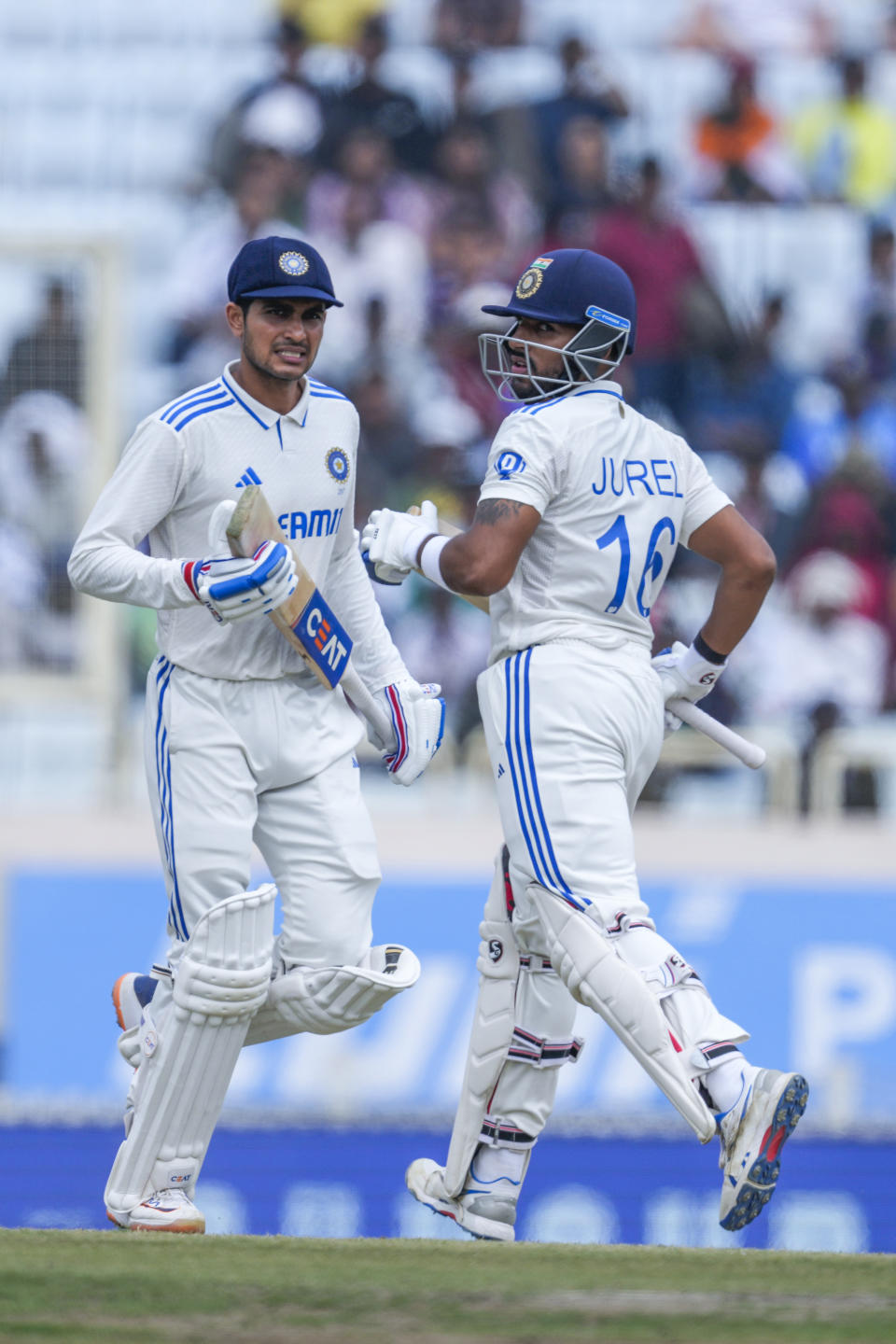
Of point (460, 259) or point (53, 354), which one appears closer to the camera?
point (53, 354)

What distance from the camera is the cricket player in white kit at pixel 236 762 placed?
12.7ft

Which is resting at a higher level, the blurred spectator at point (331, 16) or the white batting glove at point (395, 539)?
the blurred spectator at point (331, 16)

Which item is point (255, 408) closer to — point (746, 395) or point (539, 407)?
point (539, 407)

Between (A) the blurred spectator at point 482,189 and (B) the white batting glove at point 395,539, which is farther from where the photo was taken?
(A) the blurred spectator at point 482,189

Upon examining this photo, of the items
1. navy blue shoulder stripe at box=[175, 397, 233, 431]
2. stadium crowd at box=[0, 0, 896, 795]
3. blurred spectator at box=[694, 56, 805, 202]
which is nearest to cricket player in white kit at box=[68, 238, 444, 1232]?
navy blue shoulder stripe at box=[175, 397, 233, 431]

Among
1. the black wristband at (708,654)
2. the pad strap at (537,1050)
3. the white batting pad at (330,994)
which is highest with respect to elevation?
the black wristband at (708,654)

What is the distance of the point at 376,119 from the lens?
435 inches

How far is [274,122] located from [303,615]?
25.2ft

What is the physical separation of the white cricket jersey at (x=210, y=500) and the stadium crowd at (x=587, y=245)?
211 inches

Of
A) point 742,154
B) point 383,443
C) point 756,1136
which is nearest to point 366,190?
point 383,443

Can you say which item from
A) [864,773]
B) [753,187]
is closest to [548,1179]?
[864,773]

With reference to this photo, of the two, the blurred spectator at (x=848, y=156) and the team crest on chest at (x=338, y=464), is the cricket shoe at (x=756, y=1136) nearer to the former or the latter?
the team crest on chest at (x=338, y=464)

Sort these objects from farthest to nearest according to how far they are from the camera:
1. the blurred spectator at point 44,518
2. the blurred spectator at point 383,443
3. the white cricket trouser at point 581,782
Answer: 1. the blurred spectator at point 383,443
2. the blurred spectator at point 44,518
3. the white cricket trouser at point 581,782

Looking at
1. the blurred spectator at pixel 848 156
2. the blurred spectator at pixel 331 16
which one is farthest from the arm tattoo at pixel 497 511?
the blurred spectator at pixel 331 16
